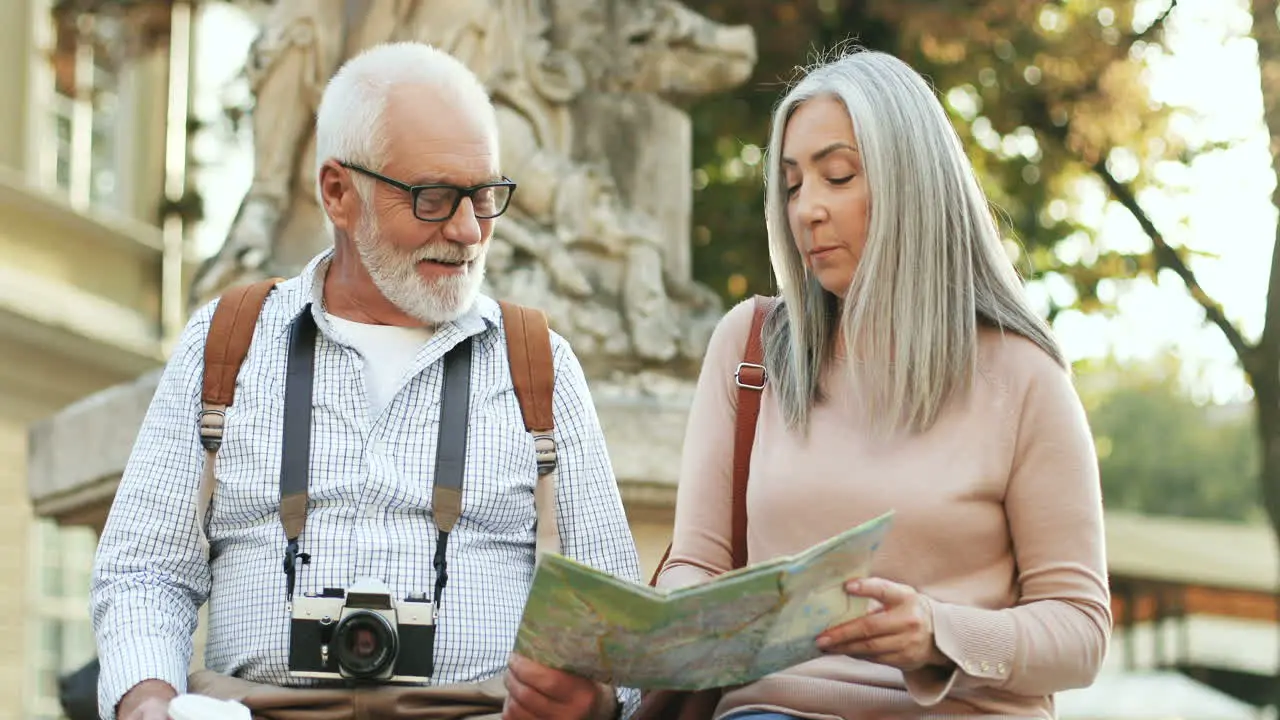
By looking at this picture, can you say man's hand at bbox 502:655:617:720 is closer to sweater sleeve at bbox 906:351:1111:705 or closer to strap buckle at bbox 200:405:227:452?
sweater sleeve at bbox 906:351:1111:705

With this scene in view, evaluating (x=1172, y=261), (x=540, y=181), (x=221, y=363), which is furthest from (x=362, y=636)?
(x=1172, y=261)

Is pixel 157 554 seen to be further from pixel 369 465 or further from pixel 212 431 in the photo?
pixel 369 465

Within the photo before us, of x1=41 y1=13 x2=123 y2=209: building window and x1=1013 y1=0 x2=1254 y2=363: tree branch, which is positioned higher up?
x1=41 y1=13 x2=123 y2=209: building window

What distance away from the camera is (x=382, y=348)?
14.3 feet

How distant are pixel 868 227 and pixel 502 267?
334 centimetres

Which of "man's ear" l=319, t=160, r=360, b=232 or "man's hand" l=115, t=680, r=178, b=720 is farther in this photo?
"man's ear" l=319, t=160, r=360, b=232

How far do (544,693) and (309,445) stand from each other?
83 centimetres

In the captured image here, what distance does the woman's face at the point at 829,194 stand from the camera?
13.0 ft

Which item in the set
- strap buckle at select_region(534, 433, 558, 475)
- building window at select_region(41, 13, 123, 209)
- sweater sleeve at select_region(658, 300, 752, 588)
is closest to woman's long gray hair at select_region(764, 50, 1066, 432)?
sweater sleeve at select_region(658, 300, 752, 588)

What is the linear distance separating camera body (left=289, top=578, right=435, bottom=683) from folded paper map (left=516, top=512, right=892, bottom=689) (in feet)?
1.54

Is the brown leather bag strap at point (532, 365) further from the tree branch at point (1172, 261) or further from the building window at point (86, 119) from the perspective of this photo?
the building window at point (86, 119)

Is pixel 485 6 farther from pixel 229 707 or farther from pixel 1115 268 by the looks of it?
pixel 1115 268

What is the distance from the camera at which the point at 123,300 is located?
18.9 metres

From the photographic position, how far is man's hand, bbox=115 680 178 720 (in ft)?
12.8
